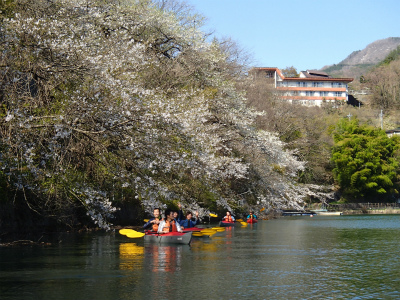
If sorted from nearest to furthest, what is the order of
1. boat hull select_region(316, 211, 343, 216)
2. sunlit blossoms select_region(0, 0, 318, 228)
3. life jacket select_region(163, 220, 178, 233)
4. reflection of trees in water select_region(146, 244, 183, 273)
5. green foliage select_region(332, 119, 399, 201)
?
reflection of trees in water select_region(146, 244, 183, 273), sunlit blossoms select_region(0, 0, 318, 228), life jacket select_region(163, 220, 178, 233), boat hull select_region(316, 211, 343, 216), green foliage select_region(332, 119, 399, 201)

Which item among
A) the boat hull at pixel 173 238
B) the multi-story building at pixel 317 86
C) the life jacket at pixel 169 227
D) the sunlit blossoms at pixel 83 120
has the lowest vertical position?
the boat hull at pixel 173 238

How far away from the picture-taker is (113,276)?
13.9 meters

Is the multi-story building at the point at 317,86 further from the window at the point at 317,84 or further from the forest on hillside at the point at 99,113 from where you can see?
the forest on hillside at the point at 99,113

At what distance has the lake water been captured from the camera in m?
12.1

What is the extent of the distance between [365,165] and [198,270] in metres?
56.2

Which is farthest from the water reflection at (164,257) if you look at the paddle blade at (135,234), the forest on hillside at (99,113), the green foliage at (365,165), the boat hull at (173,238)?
the green foliage at (365,165)

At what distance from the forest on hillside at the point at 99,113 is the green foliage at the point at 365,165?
118 feet

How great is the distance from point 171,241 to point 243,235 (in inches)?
279

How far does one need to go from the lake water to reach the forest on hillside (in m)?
1.95

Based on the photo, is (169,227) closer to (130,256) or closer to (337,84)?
(130,256)

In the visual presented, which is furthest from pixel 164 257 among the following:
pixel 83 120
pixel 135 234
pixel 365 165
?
pixel 365 165

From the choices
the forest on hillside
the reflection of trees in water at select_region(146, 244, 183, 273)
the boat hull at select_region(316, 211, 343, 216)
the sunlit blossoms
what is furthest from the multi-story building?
the reflection of trees in water at select_region(146, 244, 183, 273)

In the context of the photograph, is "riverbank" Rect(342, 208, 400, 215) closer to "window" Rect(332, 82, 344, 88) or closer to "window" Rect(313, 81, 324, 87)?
"window" Rect(313, 81, 324, 87)

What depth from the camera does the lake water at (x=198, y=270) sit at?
12070 mm
